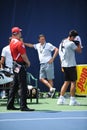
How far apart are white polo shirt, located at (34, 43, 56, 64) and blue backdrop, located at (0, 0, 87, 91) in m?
0.58

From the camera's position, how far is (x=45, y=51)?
14.4 metres

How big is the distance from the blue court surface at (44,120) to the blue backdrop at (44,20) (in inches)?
201

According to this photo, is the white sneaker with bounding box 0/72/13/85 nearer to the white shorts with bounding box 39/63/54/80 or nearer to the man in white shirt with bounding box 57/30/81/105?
the man in white shirt with bounding box 57/30/81/105

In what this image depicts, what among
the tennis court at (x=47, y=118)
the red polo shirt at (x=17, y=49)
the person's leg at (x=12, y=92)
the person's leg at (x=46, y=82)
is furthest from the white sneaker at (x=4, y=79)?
the person's leg at (x=46, y=82)

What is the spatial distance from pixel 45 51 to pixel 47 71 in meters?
0.55

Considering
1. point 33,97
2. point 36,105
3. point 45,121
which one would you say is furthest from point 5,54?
point 45,121

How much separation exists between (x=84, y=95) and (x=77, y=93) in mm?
237

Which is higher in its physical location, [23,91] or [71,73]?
[71,73]

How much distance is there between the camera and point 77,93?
14.1 metres

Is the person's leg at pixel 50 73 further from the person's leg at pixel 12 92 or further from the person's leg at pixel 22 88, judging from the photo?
the person's leg at pixel 22 88

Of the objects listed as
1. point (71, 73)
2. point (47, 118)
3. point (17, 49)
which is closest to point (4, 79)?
point (17, 49)

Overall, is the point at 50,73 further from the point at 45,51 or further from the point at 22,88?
the point at 22,88

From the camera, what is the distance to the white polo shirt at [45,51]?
14406mm

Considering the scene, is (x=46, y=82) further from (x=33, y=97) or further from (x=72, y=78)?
(x=72, y=78)
